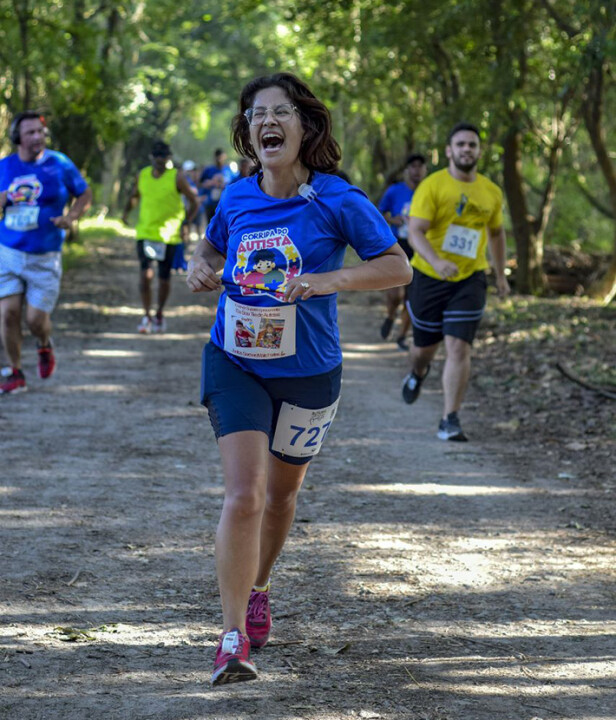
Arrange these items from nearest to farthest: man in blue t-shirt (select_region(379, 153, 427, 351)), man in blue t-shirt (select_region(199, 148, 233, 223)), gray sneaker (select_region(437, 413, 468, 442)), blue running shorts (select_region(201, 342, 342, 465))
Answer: blue running shorts (select_region(201, 342, 342, 465))
gray sneaker (select_region(437, 413, 468, 442))
man in blue t-shirt (select_region(379, 153, 427, 351))
man in blue t-shirt (select_region(199, 148, 233, 223))

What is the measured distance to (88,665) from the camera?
13.9 feet

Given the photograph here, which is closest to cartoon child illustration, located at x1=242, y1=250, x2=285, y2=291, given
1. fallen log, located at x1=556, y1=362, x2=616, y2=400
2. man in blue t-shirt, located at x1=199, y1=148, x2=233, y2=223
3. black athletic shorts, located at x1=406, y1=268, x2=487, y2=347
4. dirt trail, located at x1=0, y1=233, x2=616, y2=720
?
dirt trail, located at x1=0, y1=233, x2=616, y2=720

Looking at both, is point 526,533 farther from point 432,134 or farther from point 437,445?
point 432,134

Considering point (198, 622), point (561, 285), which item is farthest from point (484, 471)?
point (561, 285)

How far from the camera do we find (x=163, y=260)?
13953mm

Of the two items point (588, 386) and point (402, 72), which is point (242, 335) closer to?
point (588, 386)

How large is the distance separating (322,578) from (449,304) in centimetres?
390

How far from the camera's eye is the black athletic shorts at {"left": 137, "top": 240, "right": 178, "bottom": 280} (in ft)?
45.1

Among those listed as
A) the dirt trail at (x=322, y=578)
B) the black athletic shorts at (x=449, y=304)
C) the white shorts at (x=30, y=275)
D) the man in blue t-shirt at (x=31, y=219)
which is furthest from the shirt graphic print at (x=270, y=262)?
the white shorts at (x=30, y=275)

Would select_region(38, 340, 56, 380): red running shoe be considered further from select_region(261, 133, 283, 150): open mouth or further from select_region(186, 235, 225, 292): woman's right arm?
select_region(261, 133, 283, 150): open mouth

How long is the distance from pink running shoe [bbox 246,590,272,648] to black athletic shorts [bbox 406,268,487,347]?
15.0 feet

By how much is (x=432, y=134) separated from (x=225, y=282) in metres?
22.1

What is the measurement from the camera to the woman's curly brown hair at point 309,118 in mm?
4281

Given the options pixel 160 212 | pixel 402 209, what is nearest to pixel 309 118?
pixel 160 212
